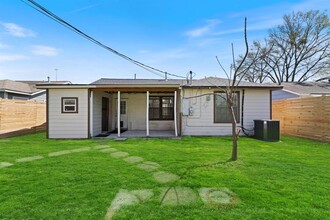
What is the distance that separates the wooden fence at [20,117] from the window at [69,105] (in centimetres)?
296

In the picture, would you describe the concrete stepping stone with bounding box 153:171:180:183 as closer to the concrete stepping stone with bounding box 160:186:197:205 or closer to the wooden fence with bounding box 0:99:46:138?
the concrete stepping stone with bounding box 160:186:197:205

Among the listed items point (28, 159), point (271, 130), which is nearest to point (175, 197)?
point (28, 159)

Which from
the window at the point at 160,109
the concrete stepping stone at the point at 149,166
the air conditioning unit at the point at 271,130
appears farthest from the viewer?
the window at the point at 160,109

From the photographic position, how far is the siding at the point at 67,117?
34.9 feet

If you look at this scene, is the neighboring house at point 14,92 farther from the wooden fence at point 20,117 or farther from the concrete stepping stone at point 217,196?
the concrete stepping stone at point 217,196

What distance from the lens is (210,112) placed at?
453 inches

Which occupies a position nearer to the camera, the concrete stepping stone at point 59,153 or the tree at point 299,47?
the concrete stepping stone at point 59,153

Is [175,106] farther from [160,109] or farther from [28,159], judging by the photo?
[28,159]

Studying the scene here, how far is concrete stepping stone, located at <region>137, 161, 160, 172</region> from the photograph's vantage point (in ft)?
17.0

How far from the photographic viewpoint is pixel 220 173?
15.6ft

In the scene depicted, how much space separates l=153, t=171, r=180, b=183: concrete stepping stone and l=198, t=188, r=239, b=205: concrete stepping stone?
2.32ft

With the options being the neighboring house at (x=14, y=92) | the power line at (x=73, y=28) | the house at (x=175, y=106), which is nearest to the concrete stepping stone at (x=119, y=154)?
the house at (x=175, y=106)

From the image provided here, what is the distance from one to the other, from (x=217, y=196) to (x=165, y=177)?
126 centimetres

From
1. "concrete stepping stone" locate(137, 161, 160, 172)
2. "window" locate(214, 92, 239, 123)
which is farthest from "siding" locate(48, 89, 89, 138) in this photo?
"window" locate(214, 92, 239, 123)
